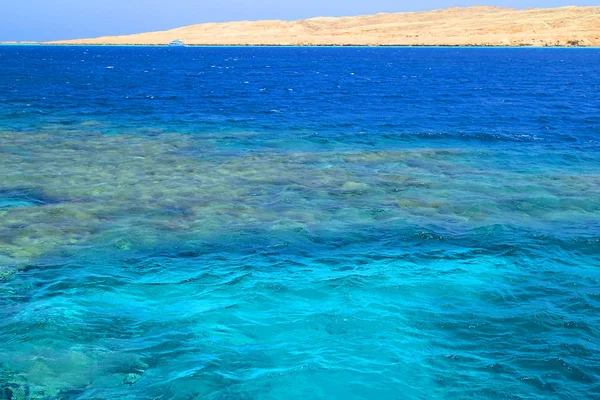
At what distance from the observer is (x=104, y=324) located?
Result: 44.6 ft

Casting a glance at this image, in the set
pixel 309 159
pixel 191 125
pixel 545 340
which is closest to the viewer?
pixel 545 340

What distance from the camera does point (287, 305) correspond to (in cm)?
1494

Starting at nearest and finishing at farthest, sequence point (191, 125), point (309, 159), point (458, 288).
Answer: point (458, 288), point (309, 159), point (191, 125)

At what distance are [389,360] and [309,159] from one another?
782 inches

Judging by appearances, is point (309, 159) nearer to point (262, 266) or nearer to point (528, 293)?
point (262, 266)

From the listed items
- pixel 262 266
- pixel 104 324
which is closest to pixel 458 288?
pixel 262 266

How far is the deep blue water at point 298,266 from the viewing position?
12.0m

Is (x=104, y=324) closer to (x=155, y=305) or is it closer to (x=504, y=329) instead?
(x=155, y=305)

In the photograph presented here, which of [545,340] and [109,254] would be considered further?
[109,254]

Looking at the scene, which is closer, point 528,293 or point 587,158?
point 528,293

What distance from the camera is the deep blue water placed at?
11992 millimetres

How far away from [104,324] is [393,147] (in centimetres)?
2437

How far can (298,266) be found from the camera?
17.2 metres

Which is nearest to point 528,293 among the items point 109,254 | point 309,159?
point 109,254
